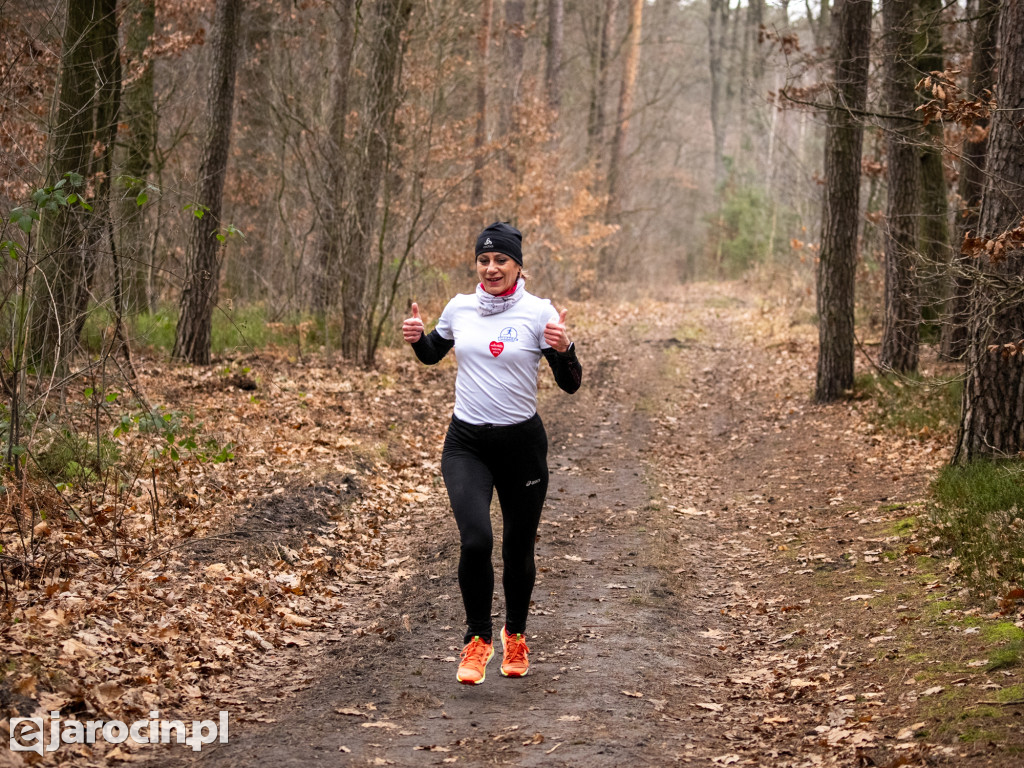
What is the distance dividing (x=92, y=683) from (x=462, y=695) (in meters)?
1.97

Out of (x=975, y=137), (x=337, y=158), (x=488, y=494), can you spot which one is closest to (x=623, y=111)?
(x=337, y=158)

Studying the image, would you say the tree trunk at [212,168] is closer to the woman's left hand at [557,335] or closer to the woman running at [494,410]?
the woman running at [494,410]

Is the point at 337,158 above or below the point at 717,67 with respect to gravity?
below

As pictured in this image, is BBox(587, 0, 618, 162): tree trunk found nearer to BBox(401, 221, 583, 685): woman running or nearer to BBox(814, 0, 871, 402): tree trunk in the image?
BBox(814, 0, 871, 402): tree trunk

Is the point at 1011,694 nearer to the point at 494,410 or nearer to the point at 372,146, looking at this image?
the point at 494,410

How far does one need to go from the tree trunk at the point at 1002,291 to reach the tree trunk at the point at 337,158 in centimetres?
951

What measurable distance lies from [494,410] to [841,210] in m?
10.1

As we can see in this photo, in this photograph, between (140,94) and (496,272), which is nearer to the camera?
(496,272)

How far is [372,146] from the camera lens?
15078mm

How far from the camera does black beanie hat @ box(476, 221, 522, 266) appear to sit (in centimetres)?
552

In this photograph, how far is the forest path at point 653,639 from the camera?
4895 mm

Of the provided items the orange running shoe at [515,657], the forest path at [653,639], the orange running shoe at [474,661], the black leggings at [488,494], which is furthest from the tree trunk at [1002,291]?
the orange running shoe at [474,661]

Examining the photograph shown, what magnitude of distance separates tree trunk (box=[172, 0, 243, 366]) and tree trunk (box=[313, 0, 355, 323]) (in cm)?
158

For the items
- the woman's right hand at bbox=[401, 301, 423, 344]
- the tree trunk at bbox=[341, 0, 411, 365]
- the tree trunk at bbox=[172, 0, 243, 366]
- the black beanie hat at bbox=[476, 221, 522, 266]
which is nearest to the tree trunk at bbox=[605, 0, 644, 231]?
the tree trunk at bbox=[341, 0, 411, 365]
